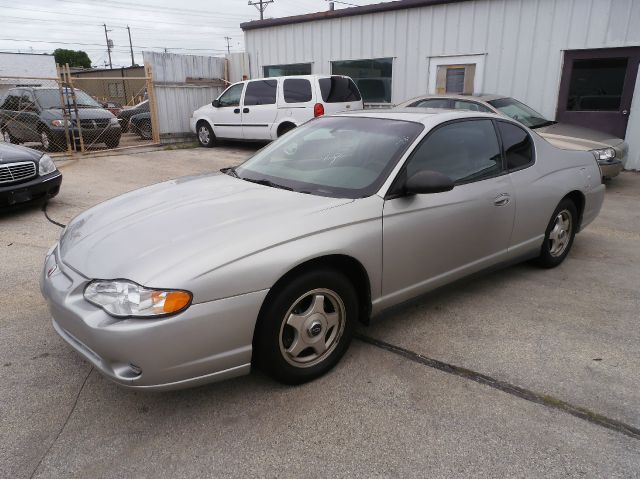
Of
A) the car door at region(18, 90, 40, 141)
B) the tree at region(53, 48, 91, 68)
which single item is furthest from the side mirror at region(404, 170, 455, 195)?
the tree at region(53, 48, 91, 68)

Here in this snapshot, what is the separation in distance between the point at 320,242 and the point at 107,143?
38.8 ft

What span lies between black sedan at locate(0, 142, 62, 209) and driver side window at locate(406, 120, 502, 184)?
527 cm

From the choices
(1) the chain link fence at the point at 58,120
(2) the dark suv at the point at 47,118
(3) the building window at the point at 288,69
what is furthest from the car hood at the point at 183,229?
(3) the building window at the point at 288,69

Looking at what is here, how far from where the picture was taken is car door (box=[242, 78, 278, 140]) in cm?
1167

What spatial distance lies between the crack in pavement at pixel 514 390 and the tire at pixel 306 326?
40 cm

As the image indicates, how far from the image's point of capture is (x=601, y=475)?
7.11 feet

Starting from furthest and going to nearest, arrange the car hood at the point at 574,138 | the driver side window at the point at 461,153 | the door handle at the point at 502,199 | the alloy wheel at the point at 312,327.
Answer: the car hood at the point at 574,138 → the door handle at the point at 502,199 → the driver side window at the point at 461,153 → the alloy wheel at the point at 312,327

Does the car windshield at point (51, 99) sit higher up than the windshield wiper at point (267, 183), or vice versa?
the car windshield at point (51, 99)

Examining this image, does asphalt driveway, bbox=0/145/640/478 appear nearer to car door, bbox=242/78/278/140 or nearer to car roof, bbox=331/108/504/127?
car roof, bbox=331/108/504/127

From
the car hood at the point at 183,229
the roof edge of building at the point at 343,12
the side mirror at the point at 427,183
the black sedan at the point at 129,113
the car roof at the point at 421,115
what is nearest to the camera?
the car hood at the point at 183,229

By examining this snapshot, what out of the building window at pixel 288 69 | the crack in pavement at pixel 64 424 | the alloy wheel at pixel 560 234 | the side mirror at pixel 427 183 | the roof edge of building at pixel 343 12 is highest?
the roof edge of building at pixel 343 12

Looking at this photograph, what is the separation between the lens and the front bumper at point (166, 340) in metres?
2.23

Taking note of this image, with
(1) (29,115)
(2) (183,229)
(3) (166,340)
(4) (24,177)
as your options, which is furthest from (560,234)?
(1) (29,115)

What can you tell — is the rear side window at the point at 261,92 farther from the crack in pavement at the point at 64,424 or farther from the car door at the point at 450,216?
the crack in pavement at the point at 64,424
